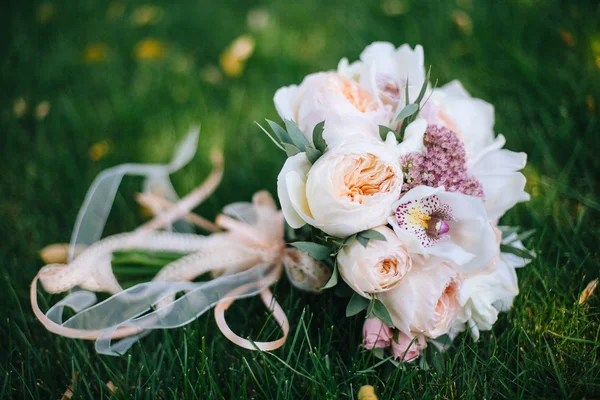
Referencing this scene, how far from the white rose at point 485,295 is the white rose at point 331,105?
38 cm

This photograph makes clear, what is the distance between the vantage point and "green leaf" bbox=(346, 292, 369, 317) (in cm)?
110

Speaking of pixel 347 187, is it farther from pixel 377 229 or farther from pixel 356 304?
pixel 356 304

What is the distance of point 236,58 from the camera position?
2355 mm

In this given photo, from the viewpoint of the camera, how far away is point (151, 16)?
2684mm

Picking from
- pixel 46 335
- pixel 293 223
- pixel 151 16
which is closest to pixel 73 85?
pixel 151 16

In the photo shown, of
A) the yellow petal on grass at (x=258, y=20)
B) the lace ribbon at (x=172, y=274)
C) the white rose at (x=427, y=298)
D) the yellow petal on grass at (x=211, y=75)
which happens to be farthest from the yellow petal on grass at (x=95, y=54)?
the white rose at (x=427, y=298)

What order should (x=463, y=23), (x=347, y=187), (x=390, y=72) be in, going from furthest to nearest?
1. (x=463, y=23)
2. (x=390, y=72)
3. (x=347, y=187)

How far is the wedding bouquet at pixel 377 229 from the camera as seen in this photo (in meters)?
1.00

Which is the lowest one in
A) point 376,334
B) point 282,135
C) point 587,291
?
point 587,291

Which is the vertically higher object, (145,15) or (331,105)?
(145,15)

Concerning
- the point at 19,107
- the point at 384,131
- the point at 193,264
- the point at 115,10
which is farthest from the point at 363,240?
the point at 115,10

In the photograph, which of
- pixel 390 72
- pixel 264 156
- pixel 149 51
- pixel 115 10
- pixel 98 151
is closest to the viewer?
pixel 390 72

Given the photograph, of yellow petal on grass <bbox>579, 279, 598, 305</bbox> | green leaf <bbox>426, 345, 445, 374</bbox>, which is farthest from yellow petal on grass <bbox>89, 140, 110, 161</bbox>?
yellow petal on grass <bbox>579, 279, 598, 305</bbox>

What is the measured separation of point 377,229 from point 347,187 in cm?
11
